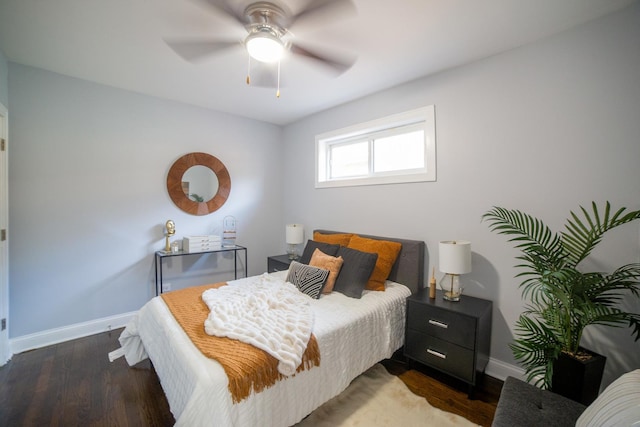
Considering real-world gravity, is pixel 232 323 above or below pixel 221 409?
above

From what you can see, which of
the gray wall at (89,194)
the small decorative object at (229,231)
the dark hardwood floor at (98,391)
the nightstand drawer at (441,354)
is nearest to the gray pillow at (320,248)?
the nightstand drawer at (441,354)

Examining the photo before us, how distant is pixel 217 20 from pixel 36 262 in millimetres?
2770

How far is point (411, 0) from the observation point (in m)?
1.58

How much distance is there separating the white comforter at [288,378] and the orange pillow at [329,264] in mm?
80

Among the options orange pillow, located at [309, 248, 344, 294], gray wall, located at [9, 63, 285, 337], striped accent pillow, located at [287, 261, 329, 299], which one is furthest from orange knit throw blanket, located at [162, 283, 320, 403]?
gray wall, located at [9, 63, 285, 337]

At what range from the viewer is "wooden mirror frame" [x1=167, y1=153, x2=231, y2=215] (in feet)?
10.6

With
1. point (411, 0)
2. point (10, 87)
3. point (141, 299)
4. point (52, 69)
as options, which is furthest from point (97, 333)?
point (411, 0)

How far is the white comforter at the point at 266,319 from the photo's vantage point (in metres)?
1.43

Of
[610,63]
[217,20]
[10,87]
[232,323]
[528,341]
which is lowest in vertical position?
[528,341]

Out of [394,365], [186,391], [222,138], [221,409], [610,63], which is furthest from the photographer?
[222,138]

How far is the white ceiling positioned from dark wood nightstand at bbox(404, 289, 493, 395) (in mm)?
2007

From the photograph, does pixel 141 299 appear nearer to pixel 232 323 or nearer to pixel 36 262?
pixel 36 262

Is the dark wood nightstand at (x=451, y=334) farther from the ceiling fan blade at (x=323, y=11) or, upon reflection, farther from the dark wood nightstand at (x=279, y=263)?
the ceiling fan blade at (x=323, y=11)

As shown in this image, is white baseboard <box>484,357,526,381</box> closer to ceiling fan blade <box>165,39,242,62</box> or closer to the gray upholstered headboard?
the gray upholstered headboard
